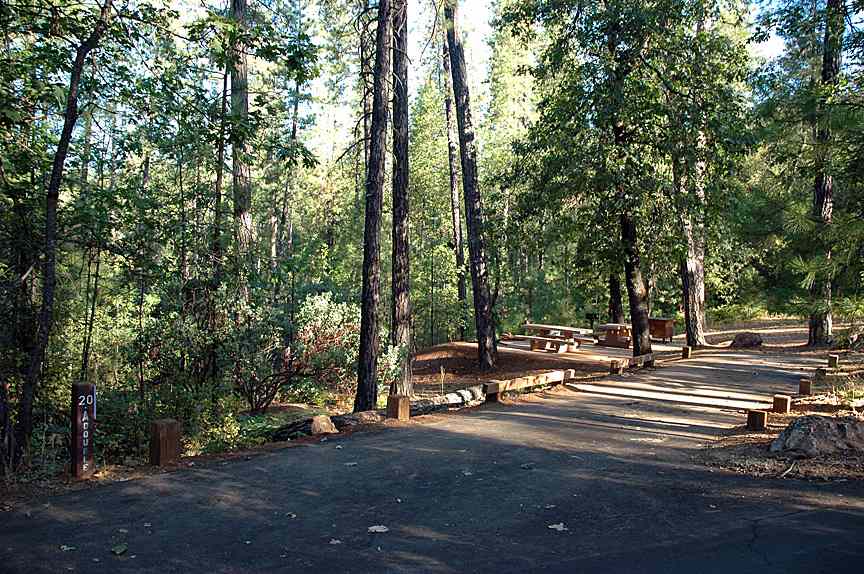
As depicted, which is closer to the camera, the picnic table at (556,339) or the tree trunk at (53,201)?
the tree trunk at (53,201)

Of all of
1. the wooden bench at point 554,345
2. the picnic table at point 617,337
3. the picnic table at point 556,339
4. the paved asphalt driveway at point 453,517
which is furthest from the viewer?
the picnic table at point 617,337

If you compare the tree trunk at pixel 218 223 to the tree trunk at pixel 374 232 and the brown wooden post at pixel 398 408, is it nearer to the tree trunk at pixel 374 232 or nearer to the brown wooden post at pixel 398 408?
the tree trunk at pixel 374 232

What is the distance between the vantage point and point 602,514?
604cm

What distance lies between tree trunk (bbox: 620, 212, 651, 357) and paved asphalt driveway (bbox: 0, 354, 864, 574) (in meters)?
10.3

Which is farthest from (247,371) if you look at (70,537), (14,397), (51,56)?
(70,537)

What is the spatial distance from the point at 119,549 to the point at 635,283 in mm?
16579

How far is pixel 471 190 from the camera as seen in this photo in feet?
66.0

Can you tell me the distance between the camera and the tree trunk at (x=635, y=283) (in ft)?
61.1

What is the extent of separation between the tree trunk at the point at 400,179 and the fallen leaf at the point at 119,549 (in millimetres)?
9070

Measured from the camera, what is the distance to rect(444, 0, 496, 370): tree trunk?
1984 cm

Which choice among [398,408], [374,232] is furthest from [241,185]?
[398,408]

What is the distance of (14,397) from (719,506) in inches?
350

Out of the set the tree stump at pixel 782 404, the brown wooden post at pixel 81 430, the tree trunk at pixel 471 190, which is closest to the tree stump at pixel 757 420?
the tree stump at pixel 782 404

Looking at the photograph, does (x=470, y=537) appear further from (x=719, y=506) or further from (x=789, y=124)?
(x=789, y=124)
